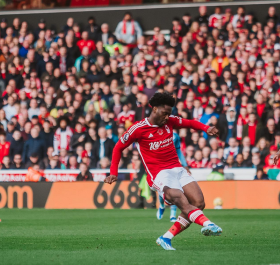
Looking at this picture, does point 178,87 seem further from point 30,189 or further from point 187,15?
point 30,189

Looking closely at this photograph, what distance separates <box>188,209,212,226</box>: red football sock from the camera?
8088 millimetres

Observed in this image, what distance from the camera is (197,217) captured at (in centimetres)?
816

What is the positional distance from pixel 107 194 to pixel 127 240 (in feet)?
28.7

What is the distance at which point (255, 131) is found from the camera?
18.7 meters

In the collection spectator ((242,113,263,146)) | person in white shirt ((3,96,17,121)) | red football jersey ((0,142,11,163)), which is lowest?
red football jersey ((0,142,11,163))

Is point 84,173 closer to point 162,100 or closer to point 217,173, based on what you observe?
point 217,173

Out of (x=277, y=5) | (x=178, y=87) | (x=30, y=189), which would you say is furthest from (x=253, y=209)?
(x=277, y=5)

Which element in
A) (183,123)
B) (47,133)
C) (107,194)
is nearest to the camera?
(183,123)

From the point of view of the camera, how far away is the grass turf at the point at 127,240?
7746mm

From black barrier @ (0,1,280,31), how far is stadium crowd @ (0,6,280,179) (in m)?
0.81

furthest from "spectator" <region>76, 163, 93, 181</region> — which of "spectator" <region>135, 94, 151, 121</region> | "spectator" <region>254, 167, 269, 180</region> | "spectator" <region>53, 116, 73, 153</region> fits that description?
"spectator" <region>254, 167, 269, 180</region>

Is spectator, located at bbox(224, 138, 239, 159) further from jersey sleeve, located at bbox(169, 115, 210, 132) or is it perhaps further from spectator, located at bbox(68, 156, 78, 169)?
jersey sleeve, located at bbox(169, 115, 210, 132)

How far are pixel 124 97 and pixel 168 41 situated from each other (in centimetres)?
274

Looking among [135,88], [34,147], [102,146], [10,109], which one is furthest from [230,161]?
[10,109]
